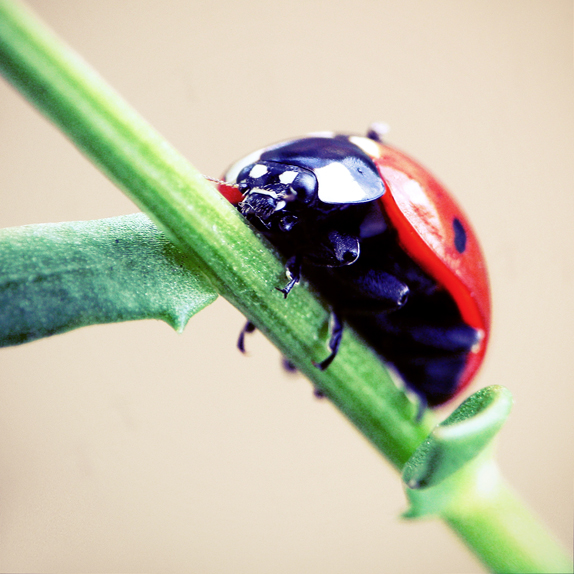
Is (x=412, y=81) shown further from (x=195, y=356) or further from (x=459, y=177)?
(x=195, y=356)

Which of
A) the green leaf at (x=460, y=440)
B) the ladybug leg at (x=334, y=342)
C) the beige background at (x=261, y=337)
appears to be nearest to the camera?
the green leaf at (x=460, y=440)

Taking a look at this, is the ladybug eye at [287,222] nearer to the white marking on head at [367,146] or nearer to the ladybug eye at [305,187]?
the ladybug eye at [305,187]

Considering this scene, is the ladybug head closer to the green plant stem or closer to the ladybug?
the ladybug

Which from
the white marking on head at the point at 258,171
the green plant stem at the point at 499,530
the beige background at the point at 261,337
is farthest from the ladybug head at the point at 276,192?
the beige background at the point at 261,337

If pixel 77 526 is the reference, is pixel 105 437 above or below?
above

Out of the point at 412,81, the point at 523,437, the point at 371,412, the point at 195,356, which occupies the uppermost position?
the point at 412,81

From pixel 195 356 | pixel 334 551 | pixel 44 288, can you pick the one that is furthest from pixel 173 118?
pixel 334 551

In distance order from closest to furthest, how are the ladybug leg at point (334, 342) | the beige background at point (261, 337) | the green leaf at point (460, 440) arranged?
the green leaf at point (460, 440) < the ladybug leg at point (334, 342) < the beige background at point (261, 337)
